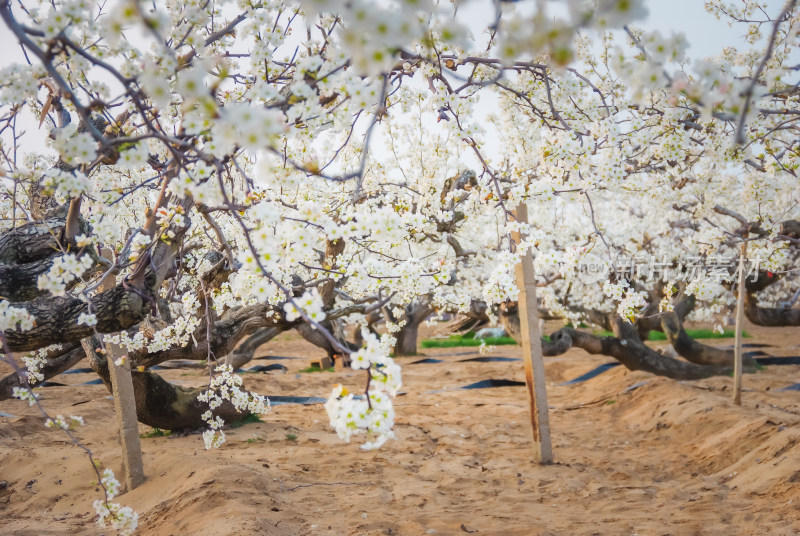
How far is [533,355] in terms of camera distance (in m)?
5.58

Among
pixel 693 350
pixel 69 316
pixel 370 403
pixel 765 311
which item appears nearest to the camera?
Result: pixel 370 403

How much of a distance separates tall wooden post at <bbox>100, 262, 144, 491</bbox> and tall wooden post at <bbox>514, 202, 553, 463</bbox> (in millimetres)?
3487

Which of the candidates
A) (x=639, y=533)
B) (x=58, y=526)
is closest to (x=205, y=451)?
(x=58, y=526)

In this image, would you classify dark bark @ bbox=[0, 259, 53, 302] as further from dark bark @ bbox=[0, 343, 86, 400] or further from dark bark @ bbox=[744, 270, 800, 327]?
dark bark @ bbox=[744, 270, 800, 327]

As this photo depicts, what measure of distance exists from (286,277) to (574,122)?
2.87 meters

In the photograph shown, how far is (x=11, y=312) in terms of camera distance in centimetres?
258

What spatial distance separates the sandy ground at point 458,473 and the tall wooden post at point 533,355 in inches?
11.2

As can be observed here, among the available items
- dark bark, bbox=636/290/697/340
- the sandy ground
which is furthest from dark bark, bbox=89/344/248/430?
dark bark, bbox=636/290/697/340

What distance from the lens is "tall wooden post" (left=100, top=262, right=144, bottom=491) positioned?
15.0ft

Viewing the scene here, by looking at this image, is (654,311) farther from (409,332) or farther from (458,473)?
(458,473)

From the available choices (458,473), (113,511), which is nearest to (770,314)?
(458,473)

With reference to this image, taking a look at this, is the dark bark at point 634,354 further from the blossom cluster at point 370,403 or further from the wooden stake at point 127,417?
the blossom cluster at point 370,403

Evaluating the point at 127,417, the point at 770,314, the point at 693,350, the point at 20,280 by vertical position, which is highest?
the point at 20,280

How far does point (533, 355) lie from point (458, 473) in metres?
1.32
